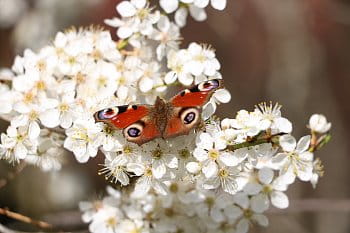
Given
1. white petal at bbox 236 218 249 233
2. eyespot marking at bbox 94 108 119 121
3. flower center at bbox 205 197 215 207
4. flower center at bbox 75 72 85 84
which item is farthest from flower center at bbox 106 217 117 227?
eyespot marking at bbox 94 108 119 121

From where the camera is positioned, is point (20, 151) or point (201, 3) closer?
point (20, 151)

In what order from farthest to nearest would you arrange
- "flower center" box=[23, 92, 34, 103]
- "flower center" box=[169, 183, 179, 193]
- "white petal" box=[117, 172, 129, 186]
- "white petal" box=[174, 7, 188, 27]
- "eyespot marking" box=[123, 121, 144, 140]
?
"white petal" box=[174, 7, 188, 27] < "flower center" box=[169, 183, 179, 193] < "flower center" box=[23, 92, 34, 103] < "white petal" box=[117, 172, 129, 186] < "eyespot marking" box=[123, 121, 144, 140]

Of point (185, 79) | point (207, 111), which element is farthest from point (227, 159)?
point (185, 79)

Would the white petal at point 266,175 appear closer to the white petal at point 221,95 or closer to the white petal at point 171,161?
the white petal at point 221,95

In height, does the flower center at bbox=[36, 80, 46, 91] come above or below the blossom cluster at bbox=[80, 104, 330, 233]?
above

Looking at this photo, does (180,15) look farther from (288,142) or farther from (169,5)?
(288,142)

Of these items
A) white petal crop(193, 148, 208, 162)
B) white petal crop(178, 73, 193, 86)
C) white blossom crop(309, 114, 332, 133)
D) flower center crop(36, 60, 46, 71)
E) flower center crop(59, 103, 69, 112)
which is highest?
flower center crop(36, 60, 46, 71)

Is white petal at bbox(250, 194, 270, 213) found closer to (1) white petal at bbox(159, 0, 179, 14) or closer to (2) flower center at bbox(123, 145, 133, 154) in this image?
(2) flower center at bbox(123, 145, 133, 154)

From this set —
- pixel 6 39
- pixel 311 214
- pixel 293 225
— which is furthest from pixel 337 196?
pixel 6 39
